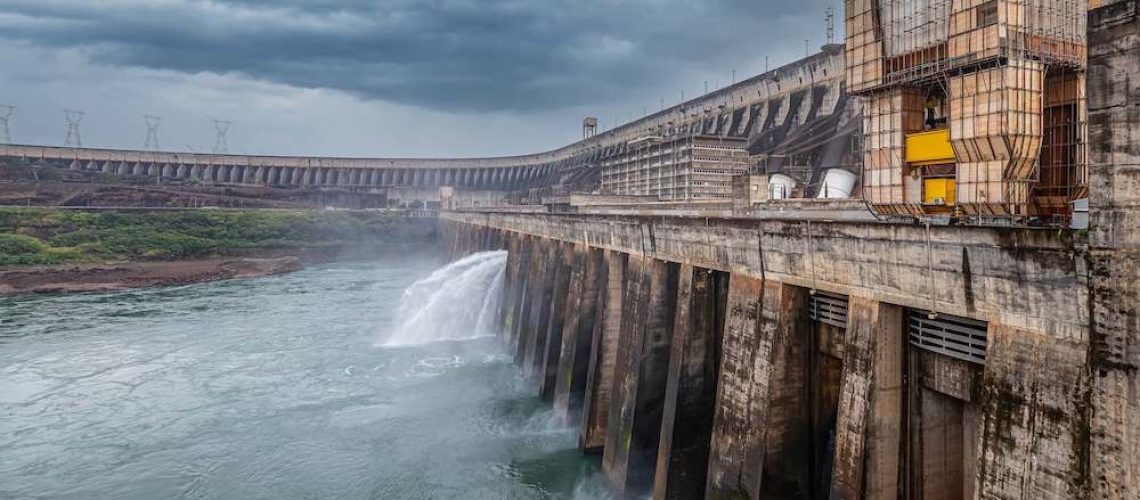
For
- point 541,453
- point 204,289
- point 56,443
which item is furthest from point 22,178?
point 541,453

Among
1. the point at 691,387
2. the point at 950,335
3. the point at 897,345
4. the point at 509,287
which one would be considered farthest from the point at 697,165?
the point at 950,335

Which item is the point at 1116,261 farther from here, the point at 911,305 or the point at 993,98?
the point at 993,98

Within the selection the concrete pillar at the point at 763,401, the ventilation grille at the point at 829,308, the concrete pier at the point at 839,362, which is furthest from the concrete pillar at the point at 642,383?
the ventilation grille at the point at 829,308

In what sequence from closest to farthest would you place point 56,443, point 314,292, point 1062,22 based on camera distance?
1. point 1062,22
2. point 56,443
3. point 314,292

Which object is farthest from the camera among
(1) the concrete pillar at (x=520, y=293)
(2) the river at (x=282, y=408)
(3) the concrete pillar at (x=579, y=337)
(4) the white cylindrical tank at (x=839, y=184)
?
(1) the concrete pillar at (x=520, y=293)

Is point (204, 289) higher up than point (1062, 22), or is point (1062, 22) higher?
point (1062, 22)

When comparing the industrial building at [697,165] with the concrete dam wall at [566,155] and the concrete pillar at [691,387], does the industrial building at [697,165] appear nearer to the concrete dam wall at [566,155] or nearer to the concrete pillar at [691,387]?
the concrete dam wall at [566,155]

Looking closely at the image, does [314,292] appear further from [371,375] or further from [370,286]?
[371,375]
